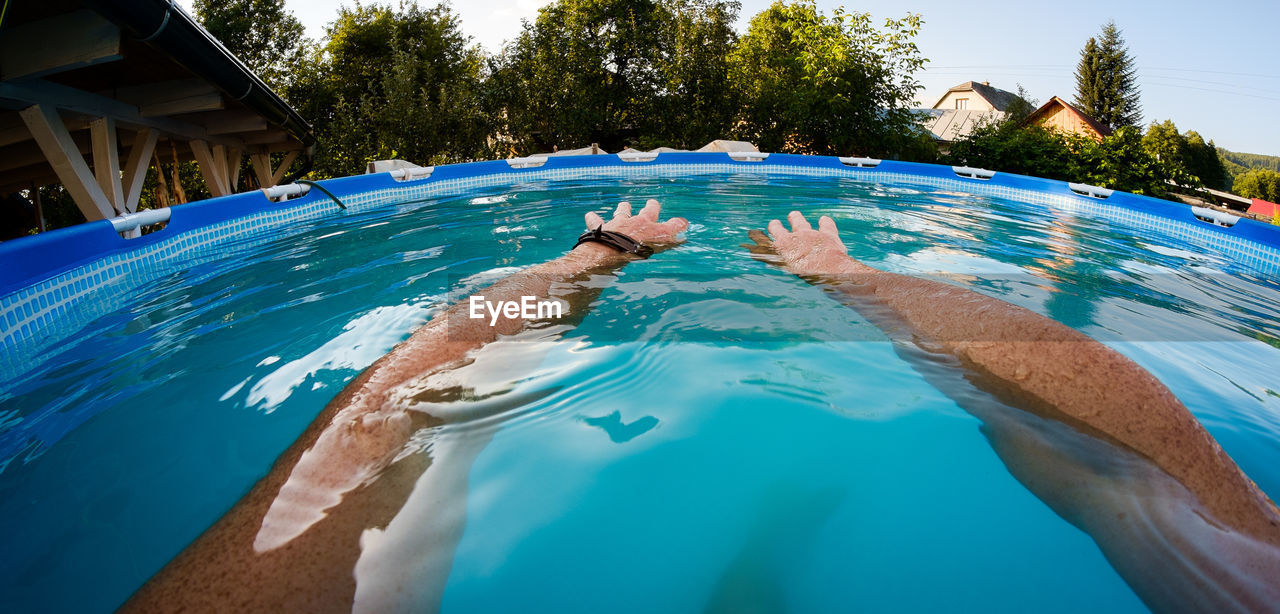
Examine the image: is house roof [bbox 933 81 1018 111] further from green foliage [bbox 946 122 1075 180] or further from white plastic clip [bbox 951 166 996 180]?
white plastic clip [bbox 951 166 996 180]

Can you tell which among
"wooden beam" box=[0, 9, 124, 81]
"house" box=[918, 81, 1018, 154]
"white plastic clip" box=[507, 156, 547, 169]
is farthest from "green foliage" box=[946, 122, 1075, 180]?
"house" box=[918, 81, 1018, 154]

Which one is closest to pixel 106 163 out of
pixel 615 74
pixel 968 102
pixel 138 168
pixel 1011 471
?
pixel 138 168

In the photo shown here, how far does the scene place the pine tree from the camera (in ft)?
163

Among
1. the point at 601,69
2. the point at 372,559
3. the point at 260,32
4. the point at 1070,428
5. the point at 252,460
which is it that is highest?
the point at 260,32

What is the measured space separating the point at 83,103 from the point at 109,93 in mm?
717

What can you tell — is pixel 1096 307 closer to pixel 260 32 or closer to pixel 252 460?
pixel 252 460

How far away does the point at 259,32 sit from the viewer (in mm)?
17000

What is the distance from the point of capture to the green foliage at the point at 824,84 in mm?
11555

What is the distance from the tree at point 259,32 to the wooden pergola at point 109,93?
11.1 meters

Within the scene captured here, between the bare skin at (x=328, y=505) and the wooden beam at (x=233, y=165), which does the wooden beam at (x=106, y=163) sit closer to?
the wooden beam at (x=233, y=165)

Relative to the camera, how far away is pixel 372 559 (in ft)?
3.51

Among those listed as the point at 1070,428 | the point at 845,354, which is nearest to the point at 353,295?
the point at 845,354

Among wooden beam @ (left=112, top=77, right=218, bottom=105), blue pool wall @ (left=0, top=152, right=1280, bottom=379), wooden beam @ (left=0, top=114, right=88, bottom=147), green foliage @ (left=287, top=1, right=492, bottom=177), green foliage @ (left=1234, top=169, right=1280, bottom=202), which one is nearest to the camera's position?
blue pool wall @ (left=0, top=152, right=1280, bottom=379)

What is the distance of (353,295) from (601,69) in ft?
38.0
